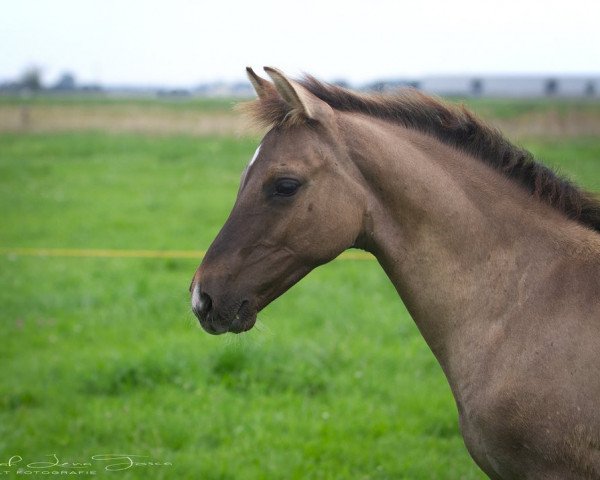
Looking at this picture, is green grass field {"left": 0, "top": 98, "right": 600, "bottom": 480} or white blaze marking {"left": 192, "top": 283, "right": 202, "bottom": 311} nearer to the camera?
white blaze marking {"left": 192, "top": 283, "right": 202, "bottom": 311}

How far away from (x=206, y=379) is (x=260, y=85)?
3.74 meters

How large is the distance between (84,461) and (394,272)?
9.80 feet

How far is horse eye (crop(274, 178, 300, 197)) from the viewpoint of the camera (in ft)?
10.2

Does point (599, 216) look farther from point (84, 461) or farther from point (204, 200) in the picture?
point (204, 200)

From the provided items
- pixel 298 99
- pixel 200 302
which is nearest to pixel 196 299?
pixel 200 302

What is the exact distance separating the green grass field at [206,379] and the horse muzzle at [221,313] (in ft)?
0.76

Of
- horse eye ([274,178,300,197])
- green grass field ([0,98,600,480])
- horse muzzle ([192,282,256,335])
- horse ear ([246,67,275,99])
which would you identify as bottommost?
green grass field ([0,98,600,480])

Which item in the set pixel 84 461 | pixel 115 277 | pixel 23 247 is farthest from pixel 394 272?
pixel 23 247

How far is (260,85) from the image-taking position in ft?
11.0

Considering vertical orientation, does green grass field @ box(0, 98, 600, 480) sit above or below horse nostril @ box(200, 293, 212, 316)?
below

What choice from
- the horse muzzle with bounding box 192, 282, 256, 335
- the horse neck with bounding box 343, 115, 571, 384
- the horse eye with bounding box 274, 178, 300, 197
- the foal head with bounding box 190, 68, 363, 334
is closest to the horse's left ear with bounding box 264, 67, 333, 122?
the foal head with bounding box 190, 68, 363, 334

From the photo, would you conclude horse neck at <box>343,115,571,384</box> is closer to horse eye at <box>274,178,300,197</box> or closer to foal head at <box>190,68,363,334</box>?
→ foal head at <box>190,68,363,334</box>

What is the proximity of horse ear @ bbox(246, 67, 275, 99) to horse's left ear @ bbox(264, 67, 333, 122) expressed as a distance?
156 millimetres

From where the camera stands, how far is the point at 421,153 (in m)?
3.25
